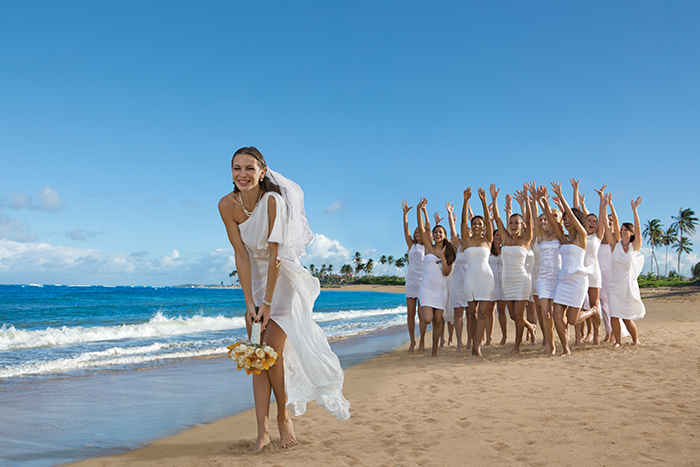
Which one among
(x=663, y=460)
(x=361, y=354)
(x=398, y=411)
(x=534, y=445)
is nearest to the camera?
(x=663, y=460)

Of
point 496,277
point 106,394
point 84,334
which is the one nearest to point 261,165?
point 106,394

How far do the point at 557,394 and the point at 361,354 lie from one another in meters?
5.88

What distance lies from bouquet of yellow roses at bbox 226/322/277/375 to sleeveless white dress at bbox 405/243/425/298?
639cm

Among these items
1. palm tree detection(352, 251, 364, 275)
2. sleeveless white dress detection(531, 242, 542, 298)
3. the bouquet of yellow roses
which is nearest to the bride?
the bouquet of yellow roses

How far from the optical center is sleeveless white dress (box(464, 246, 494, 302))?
884 cm

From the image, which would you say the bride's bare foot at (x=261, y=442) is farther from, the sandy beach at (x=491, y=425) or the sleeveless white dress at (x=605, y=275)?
the sleeveless white dress at (x=605, y=275)

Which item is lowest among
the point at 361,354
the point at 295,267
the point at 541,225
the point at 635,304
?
the point at 361,354

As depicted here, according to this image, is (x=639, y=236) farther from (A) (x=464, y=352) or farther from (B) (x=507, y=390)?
(B) (x=507, y=390)

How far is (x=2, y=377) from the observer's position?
27.1ft

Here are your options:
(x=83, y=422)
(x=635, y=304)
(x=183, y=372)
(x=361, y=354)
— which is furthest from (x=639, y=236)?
(x=83, y=422)

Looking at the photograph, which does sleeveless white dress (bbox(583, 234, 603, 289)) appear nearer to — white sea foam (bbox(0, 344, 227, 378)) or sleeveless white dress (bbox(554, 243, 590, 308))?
sleeveless white dress (bbox(554, 243, 590, 308))

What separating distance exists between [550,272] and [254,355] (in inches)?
267

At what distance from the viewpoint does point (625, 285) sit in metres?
9.18

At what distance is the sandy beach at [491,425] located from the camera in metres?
3.64
